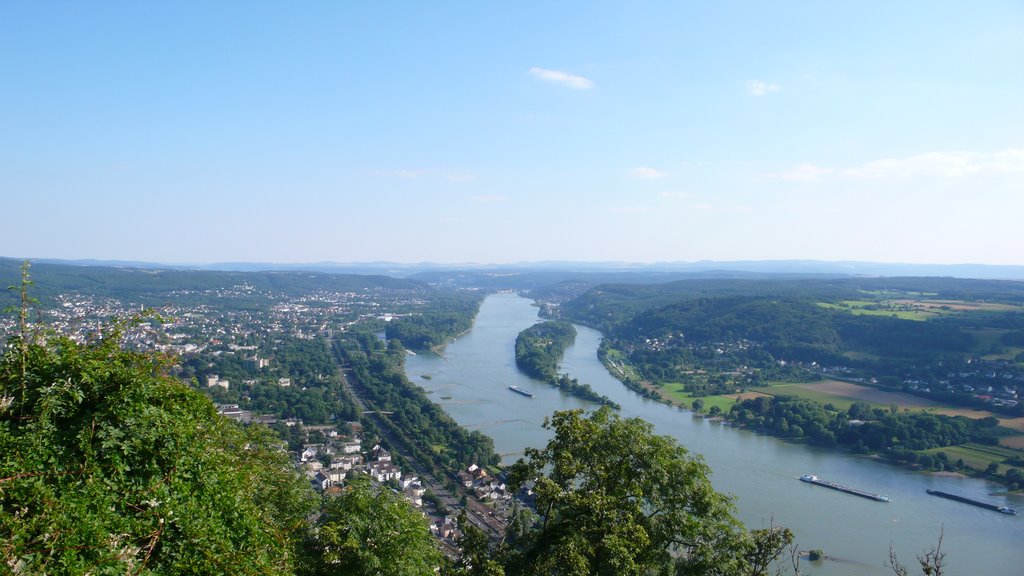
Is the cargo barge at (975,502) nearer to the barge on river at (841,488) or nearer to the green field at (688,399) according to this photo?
the barge on river at (841,488)

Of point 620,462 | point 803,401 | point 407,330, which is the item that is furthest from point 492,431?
point 407,330

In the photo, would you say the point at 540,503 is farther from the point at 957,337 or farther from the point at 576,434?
the point at 957,337

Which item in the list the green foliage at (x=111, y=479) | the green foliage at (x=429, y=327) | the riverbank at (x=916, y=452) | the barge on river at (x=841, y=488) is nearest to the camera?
the green foliage at (x=111, y=479)

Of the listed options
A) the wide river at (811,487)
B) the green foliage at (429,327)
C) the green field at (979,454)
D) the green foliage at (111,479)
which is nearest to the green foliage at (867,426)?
the green field at (979,454)

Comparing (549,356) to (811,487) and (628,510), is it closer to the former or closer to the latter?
(811,487)

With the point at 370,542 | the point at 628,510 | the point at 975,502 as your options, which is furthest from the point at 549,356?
the point at 370,542

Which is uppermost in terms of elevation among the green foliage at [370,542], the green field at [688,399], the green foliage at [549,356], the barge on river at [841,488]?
the green foliage at [370,542]

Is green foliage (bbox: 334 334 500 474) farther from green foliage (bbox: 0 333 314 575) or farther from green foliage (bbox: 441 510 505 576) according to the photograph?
green foliage (bbox: 0 333 314 575)
